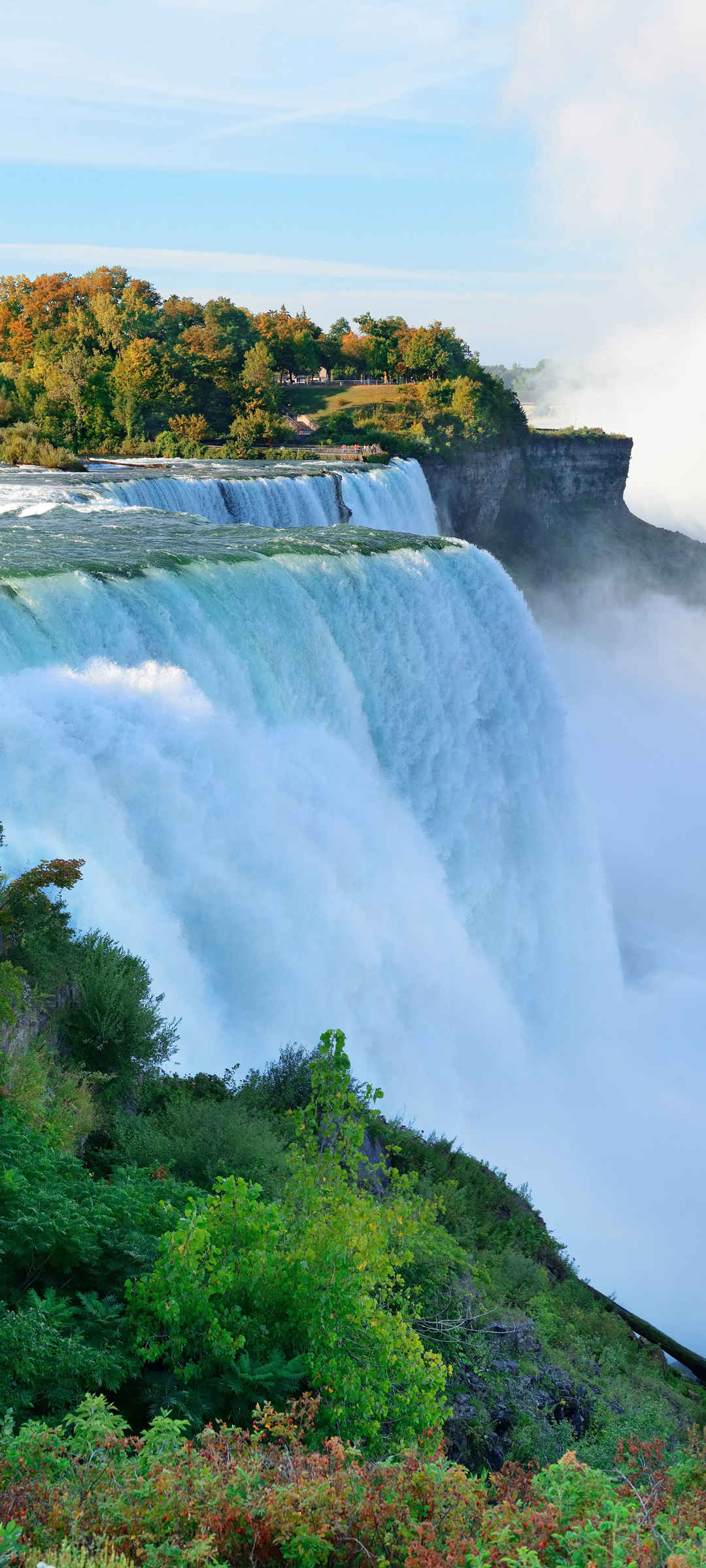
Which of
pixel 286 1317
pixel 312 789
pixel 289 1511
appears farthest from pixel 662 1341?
pixel 289 1511

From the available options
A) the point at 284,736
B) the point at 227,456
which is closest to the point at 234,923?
the point at 284,736

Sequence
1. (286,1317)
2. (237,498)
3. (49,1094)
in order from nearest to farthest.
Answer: (286,1317), (49,1094), (237,498)

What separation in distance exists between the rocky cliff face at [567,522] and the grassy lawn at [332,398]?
8341mm

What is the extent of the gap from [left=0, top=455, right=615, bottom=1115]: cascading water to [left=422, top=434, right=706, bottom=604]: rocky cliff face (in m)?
31.7

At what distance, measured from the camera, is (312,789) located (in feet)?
54.1

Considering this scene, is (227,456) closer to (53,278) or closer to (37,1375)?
(53,278)

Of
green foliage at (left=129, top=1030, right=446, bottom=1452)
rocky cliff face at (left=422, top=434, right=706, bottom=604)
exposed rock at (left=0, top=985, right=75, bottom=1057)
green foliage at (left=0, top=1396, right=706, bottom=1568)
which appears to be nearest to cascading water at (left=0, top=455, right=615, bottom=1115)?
exposed rock at (left=0, top=985, right=75, bottom=1057)

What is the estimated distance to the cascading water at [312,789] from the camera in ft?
42.5

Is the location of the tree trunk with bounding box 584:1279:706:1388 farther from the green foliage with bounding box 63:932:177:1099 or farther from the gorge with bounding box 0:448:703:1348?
the green foliage with bounding box 63:932:177:1099

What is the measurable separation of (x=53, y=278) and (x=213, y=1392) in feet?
226

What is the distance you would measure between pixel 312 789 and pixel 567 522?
49864 millimetres

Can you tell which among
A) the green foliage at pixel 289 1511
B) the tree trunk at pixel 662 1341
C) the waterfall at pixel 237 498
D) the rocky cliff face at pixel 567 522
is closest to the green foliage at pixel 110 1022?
the green foliage at pixel 289 1511

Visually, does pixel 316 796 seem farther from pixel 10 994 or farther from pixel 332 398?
pixel 332 398

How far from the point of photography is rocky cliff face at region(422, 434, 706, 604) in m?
55.3
